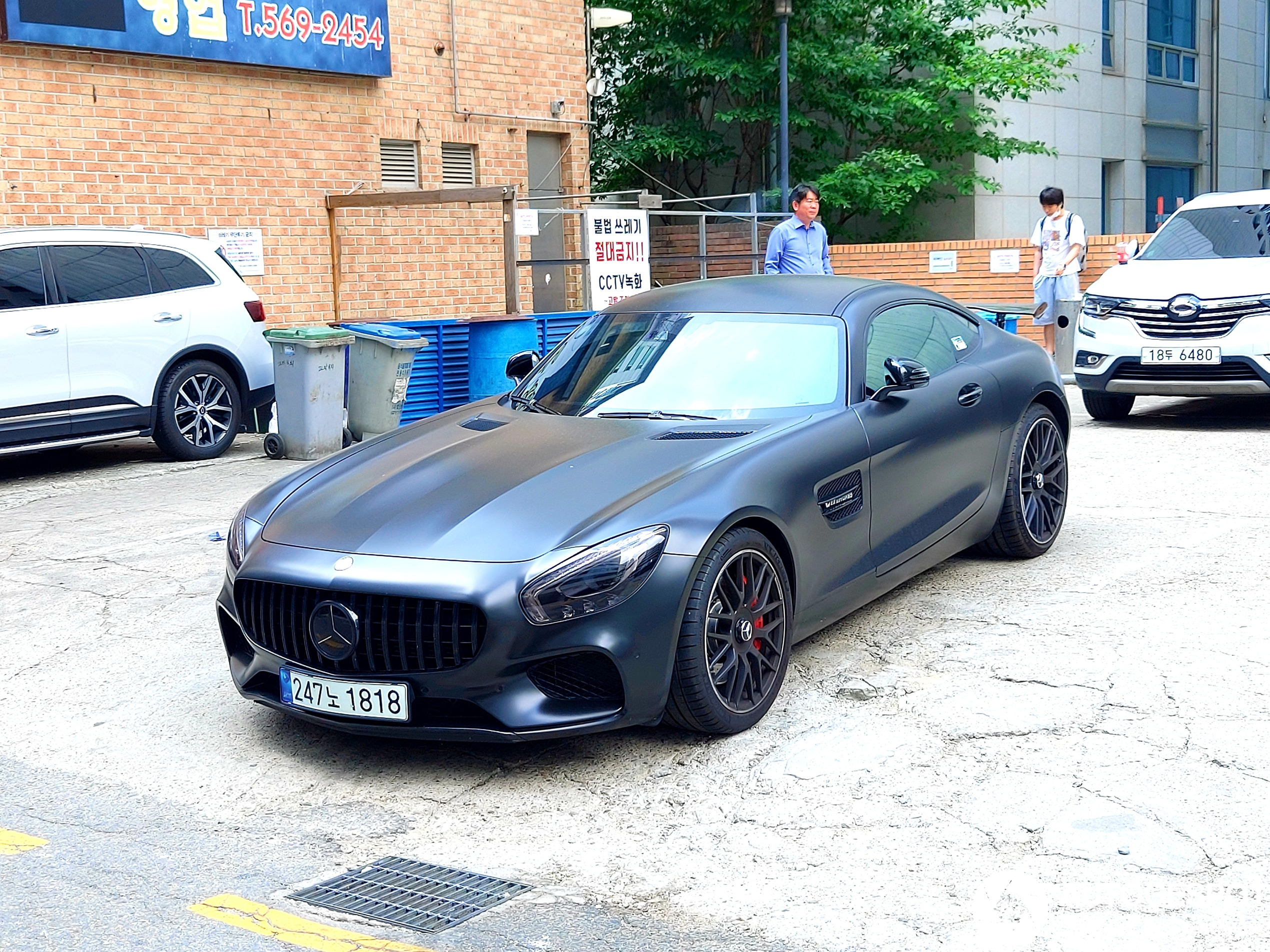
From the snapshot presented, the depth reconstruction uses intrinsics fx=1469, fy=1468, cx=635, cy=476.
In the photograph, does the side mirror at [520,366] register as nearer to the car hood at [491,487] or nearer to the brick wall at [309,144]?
the car hood at [491,487]

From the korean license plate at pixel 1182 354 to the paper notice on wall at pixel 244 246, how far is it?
895 centimetres

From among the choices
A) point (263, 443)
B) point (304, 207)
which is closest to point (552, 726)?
point (263, 443)

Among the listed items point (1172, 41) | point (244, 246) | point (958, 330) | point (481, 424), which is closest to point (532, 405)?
point (481, 424)

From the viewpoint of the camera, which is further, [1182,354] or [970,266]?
[970,266]

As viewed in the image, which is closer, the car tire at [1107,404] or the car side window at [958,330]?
the car side window at [958,330]

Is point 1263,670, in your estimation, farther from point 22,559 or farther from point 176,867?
point 22,559

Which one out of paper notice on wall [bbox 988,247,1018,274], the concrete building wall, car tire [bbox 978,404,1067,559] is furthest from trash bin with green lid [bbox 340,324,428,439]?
the concrete building wall

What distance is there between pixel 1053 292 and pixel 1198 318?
3.06 meters

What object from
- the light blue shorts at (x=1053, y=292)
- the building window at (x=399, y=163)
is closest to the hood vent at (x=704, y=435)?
the light blue shorts at (x=1053, y=292)

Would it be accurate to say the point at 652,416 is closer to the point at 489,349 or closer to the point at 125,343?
the point at 125,343

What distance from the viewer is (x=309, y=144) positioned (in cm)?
1584

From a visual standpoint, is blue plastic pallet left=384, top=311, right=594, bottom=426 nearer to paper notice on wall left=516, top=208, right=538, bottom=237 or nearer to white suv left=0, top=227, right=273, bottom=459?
white suv left=0, top=227, right=273, bottom=459

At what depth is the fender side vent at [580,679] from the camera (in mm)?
4324

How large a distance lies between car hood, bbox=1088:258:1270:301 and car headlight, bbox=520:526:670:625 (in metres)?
8.05
